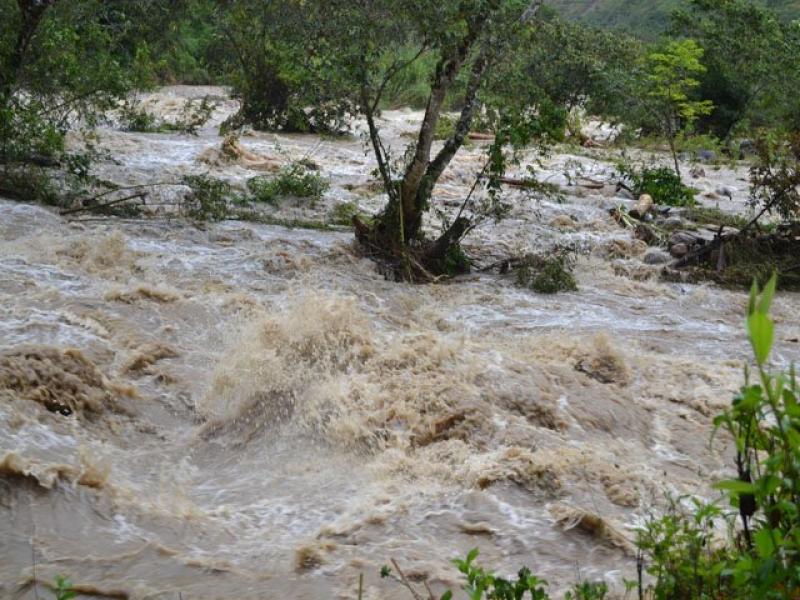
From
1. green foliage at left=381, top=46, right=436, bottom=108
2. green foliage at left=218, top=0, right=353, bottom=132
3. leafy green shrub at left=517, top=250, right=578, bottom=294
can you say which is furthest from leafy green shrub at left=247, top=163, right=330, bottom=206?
green foliage at left=381, top=46, right=436, bottom=108

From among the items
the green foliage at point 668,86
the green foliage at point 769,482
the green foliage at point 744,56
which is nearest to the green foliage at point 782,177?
the green foliage at point 668,86

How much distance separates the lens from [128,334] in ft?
20.8

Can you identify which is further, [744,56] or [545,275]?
[744,56]

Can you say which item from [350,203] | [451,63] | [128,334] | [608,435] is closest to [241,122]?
[350,203]

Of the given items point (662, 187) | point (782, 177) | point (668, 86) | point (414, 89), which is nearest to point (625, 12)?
point (414, 89)

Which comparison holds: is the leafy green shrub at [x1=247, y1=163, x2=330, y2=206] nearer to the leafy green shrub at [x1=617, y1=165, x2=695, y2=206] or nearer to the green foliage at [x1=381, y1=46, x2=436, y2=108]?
the leafy green shrub at [x1=617, y1=165, x2=695, y2=206]

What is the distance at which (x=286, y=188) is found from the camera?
474 inches

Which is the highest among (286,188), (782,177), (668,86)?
(668,86)

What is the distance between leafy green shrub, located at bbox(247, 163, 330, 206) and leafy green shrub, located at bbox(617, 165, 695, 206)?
15.4 feet

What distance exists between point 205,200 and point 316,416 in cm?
526

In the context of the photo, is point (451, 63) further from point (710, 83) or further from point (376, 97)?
point (710, 83)

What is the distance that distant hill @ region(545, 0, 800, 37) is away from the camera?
4879 cm

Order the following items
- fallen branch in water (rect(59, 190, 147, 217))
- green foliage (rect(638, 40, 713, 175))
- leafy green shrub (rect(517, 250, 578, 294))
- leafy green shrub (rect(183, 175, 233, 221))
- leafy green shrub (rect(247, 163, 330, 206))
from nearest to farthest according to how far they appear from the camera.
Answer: leafy green shrub (rect(517, 250, 578, 294))
fallen branch in water (rect(59, 190, 147, 217))
leafy green shrub (rect(183, 175, 233, 221))
leafy green shrub (rect(247, 163, 330, 206))
green foliage (rect(638, 40, 713, 175))

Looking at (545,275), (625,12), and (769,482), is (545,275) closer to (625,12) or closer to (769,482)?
(769,482)
